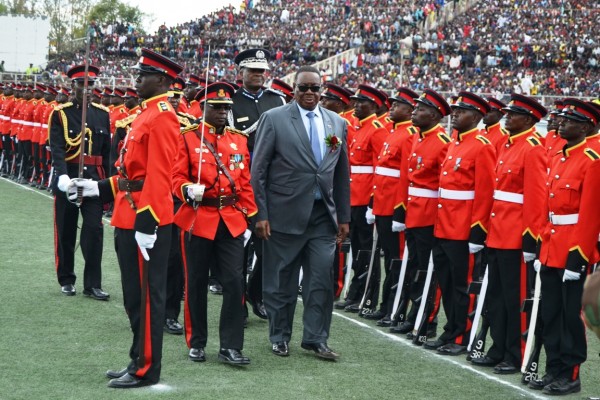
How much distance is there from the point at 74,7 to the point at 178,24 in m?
24.1

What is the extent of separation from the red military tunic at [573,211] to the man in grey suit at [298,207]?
177 cm

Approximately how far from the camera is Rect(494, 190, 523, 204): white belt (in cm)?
845

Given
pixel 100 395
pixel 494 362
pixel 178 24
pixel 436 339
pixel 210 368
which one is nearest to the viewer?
pixel 100 395

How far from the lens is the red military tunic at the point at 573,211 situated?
7543 mm

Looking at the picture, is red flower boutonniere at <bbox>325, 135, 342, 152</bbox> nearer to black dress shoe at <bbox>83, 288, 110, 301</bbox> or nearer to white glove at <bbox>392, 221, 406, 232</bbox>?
white glove at <bbox>392, 221, 406, 232</bbox>

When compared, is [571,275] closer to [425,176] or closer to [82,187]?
[425,176]

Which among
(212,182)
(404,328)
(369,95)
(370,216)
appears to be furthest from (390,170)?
(212,182)

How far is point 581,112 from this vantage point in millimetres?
7879

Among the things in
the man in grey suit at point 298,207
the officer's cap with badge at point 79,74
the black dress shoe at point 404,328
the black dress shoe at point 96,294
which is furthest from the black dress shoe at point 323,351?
the officer's cap with badge at point 79,74

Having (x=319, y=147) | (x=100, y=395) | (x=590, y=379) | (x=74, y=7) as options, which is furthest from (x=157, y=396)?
(x=74, y=7)

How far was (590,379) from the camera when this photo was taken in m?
8.45

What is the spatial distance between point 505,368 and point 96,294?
4.42m

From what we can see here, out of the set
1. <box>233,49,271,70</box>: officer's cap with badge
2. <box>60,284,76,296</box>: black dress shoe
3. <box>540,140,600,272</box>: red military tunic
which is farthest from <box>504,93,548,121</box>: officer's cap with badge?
<box>60,284,76,296</box>: black dress shoe

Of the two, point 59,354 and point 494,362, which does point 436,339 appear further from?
point 59,354
